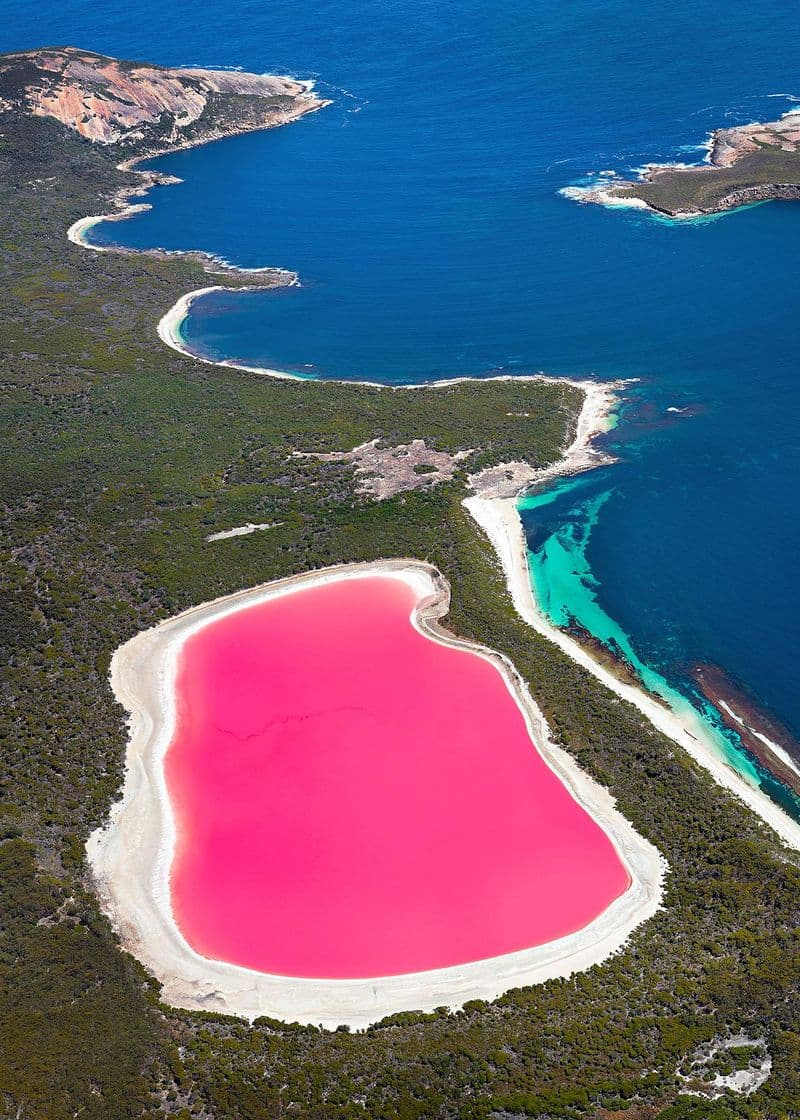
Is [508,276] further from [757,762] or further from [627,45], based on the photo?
[627,45]

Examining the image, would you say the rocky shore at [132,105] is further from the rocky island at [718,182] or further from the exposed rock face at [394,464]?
the exposed rock face at [394,464]

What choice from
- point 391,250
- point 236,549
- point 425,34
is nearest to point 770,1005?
point 236,549

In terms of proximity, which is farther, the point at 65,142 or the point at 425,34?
the point at 425,34

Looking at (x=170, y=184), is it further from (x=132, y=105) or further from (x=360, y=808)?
(x=360, y=808)

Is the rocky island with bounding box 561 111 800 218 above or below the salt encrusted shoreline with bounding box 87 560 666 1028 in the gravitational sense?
above

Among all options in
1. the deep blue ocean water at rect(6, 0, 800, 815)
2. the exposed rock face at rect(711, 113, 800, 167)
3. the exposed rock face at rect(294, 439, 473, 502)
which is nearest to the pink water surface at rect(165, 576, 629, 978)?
the deep blue ocean water at rect(6, 0, 800, 815)

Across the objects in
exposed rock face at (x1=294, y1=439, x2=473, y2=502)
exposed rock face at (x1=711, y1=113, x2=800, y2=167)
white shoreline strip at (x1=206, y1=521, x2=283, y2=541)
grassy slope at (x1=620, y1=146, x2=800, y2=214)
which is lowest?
white shoreline strip at (x1=206, y1=521, x2=283, y2=541)

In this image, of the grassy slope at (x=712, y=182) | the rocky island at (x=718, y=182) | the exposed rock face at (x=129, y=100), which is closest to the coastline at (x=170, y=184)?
the exposed rock face at (x=129, y=100)

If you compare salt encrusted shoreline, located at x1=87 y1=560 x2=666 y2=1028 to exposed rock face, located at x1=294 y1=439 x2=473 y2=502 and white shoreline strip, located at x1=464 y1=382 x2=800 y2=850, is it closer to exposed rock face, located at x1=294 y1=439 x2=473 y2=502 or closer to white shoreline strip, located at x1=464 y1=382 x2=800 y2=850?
white shoreline strip, located at x1=464 y1=382 x2=800 y2=850
